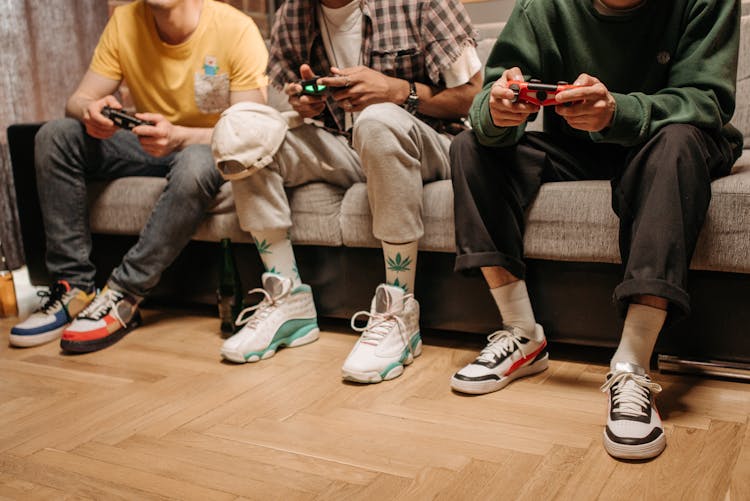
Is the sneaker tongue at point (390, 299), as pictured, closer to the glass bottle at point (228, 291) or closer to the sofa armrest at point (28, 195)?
the glass bottle at point (228, 291)

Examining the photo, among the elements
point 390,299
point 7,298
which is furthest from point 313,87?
point 7,298

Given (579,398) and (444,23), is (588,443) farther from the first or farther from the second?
(444,23)

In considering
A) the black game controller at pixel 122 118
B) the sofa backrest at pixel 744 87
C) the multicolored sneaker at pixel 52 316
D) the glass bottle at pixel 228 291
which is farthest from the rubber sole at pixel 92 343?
the sofa backrest at pixel 744 87

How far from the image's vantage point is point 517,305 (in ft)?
4.50

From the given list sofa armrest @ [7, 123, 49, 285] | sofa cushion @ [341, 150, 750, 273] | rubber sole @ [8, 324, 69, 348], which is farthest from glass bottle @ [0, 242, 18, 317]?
sofa cushion @ [341, 150, 750, 273]

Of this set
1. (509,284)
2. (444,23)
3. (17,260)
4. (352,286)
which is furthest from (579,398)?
(17,260)

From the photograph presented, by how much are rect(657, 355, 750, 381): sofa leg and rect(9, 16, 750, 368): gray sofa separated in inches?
0.5

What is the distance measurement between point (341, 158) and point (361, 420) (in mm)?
630

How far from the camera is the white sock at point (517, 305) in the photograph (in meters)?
1.37

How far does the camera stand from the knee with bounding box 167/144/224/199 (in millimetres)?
1663

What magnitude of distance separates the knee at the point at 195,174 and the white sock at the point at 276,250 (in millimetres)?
187

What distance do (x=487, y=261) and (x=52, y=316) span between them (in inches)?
41.6

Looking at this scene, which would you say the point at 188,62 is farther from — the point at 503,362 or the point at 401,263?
the point at 503,362

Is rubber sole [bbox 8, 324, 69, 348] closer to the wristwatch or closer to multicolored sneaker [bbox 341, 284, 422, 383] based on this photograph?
multicolored sneaker [bbox 341, 284, 422, 383]
